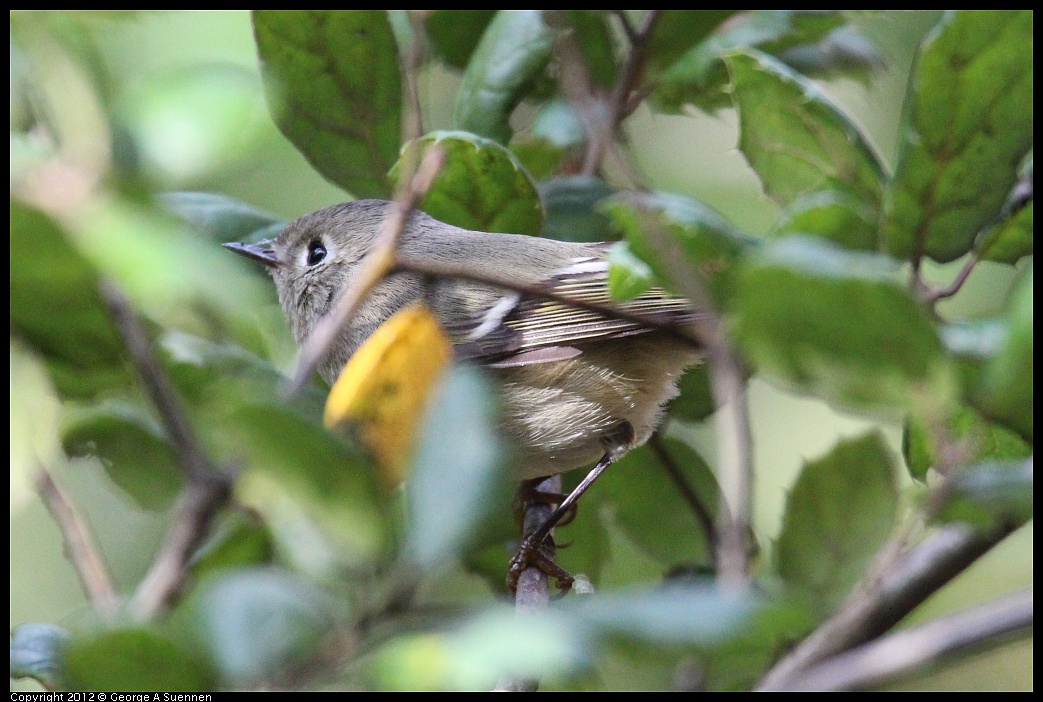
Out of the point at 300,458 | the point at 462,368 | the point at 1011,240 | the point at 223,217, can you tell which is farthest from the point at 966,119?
the point at 223,217

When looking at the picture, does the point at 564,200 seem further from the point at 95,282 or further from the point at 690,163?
the point at 690,163

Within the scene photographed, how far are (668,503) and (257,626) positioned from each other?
90 centimetres

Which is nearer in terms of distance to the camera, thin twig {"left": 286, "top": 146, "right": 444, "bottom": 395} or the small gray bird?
thin twig {"left": 286, "top": 146, "right": 444, "bottom": 395}

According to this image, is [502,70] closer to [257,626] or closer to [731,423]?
[731,423]

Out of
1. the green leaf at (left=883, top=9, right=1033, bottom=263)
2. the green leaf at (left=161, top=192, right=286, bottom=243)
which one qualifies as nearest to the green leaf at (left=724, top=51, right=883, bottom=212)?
the green leaf at (left=883, top=9, right=1033, bottom=263)

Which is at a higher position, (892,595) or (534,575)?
(892,595)

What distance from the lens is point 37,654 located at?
79 cm

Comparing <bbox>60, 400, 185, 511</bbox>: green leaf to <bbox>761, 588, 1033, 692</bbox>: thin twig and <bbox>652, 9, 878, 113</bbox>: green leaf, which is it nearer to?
<bbox>761, 588, 1033, 692</bbox>: thin twig

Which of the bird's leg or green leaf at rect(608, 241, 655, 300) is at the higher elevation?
green leaf at rect(608, 241, 655, 300)

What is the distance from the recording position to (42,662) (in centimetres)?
78

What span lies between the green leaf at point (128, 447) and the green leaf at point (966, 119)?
749 millimetres

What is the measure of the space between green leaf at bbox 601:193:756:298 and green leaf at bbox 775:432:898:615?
1.42ft

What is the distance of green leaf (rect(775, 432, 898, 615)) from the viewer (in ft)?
3.33

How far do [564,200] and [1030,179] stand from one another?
2.01 ft
